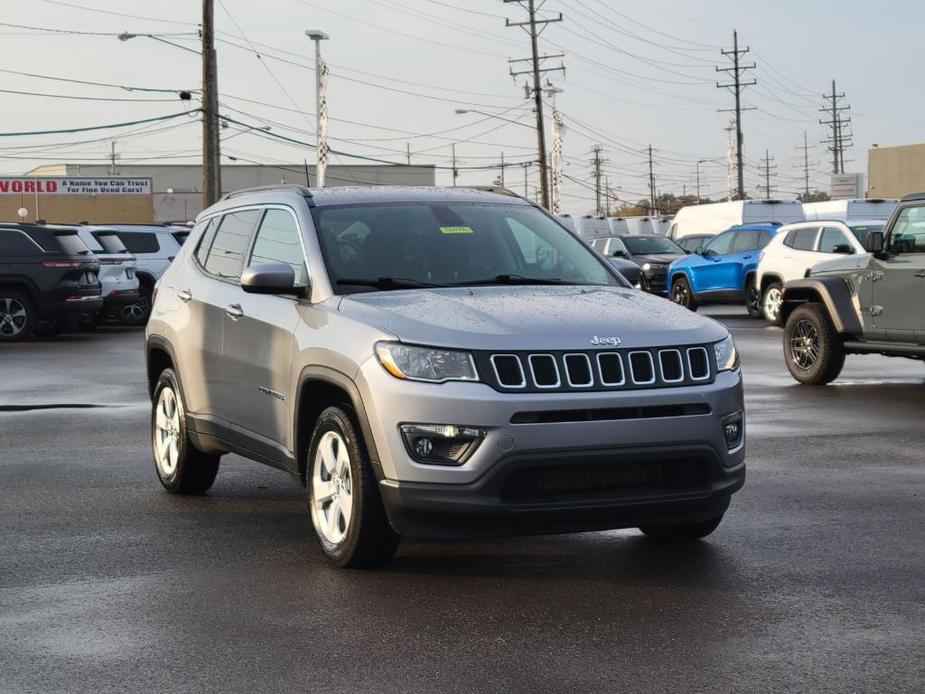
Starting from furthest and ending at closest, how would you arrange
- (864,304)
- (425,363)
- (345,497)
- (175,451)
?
(864,304) < (175,451) < (345,497) < (425,363)

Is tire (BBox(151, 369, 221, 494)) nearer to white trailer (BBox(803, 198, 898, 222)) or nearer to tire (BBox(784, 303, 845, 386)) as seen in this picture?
tire (BBox(784, 303, 845, 386))

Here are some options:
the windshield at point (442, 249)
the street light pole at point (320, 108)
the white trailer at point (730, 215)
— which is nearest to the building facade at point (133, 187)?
the street light pole at point (320, 108)

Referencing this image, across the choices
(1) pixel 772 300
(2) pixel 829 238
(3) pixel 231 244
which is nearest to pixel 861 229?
(2) pixel 829 238

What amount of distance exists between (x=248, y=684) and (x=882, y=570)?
3.09m

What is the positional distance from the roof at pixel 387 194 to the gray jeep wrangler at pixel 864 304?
700cm

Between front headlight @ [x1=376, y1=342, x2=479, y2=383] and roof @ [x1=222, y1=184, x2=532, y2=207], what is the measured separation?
1536 millimetres

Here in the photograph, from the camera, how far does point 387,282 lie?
7.05 meters

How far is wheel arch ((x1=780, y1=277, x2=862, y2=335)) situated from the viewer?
49.0 feet

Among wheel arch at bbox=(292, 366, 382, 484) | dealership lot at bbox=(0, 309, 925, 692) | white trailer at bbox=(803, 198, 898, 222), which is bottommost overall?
dealership lot at bbox=(0, 309, 925, 692)

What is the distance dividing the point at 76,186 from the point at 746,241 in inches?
2523

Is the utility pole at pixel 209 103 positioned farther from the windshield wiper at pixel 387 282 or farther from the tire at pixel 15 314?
the windshield wiper at pixel 387 282

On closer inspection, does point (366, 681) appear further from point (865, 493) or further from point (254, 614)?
point (865, 493)

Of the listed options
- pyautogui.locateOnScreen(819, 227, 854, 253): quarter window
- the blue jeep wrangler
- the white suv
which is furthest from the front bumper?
the blue jeep wrangler

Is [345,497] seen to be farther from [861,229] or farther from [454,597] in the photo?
[861,229]
